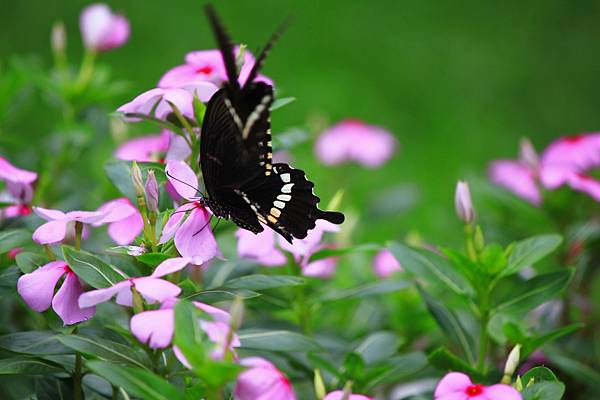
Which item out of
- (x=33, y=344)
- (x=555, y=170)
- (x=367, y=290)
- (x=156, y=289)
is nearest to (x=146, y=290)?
(x=156, y=289)

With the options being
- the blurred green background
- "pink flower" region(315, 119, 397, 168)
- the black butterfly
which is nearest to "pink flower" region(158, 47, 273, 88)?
the black butterfly

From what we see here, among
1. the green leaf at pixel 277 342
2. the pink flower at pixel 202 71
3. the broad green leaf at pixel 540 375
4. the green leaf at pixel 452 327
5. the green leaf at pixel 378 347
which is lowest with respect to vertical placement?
the green leaf at pixel 378 347

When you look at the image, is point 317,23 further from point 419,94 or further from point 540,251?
point 540,251

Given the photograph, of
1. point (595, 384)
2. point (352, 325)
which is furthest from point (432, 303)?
point (352, 325)

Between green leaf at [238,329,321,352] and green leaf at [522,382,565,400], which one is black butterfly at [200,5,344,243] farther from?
green leaf at [522,382,565,400]

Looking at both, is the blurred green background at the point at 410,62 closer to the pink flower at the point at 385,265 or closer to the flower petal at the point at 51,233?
the pink flower at the point at 385,265

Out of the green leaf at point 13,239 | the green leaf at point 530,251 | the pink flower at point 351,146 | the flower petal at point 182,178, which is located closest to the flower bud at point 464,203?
the green leaf at point 530,251
